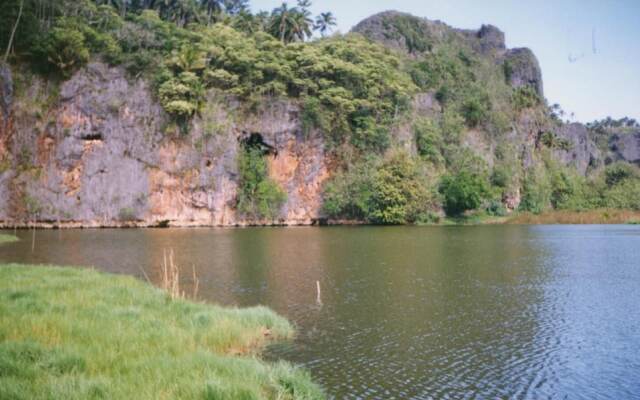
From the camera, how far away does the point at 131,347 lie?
1080cm

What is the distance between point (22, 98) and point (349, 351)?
187 ft

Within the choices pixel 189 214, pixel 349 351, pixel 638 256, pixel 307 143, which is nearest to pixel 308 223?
pixel 307 143

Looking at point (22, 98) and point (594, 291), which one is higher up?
point (22, 98)

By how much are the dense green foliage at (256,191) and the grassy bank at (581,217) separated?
114 feet

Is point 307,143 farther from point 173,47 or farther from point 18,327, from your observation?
point 18,327

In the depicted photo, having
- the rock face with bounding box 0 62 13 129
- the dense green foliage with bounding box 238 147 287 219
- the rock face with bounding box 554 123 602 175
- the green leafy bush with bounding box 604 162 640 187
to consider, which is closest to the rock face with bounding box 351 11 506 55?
the rock face with bounding box 554 123 602 175

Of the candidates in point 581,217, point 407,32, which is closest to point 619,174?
point 581,217

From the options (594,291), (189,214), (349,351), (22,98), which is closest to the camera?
(349,351)

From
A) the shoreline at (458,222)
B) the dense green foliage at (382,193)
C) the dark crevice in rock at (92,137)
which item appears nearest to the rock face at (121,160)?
the dark crevice in rock at (92,137)

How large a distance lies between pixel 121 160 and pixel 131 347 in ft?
177

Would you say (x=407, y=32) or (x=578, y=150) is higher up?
(x=407, y=32)

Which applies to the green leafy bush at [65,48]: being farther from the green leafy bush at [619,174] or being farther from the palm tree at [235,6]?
the green leafy bush at [619,174]

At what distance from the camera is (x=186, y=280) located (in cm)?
2333

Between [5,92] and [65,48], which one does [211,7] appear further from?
[5,92]
